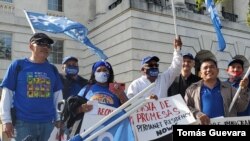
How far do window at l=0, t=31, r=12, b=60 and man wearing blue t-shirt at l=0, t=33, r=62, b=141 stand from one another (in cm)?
1524

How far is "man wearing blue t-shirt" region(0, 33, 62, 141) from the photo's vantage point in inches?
197

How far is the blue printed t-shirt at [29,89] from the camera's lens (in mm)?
5020

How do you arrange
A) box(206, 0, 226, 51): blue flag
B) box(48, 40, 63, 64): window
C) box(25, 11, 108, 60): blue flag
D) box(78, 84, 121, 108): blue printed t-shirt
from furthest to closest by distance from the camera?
box(48, 40, 63, 64): window
box(25, 11, 108, 60): blue flag
box(206, 0, 226, 51): blue flag
box(78, 84, 121, 108): blue printed t-shirt

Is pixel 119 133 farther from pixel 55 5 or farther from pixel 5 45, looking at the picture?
pixel 55 5

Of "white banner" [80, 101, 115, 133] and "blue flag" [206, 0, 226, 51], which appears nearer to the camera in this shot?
"white banner" [80, 101, 115, 133]

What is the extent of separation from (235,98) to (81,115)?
6.04ft

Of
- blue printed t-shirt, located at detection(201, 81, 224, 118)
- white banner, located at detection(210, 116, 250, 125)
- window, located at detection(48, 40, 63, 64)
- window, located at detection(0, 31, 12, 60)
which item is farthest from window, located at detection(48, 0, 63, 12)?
white banner, located at detection(210, 116, 250, 125)

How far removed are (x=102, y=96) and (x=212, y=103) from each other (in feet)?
4.31

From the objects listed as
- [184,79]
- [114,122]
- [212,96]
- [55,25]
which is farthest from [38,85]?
[55,25]

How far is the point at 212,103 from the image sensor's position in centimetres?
509

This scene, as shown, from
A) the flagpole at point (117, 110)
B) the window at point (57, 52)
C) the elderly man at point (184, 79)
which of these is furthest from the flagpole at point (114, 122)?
the window at point (57, 52)

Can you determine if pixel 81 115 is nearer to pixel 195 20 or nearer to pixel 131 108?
pixel 131 108

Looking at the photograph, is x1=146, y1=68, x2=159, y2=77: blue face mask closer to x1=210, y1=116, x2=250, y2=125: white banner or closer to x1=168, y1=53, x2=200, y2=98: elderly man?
x1=168, y1=53, x2=200, y2=98: elderly man

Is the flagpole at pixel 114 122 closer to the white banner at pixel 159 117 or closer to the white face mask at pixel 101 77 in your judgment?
the white banner at pixel 159 117
